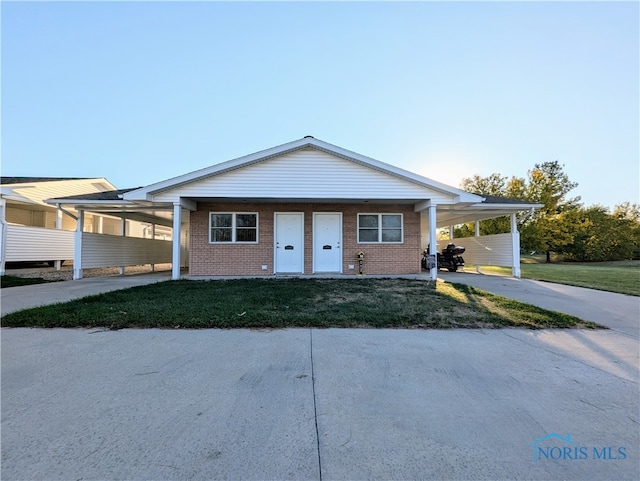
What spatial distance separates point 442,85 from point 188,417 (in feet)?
41.7

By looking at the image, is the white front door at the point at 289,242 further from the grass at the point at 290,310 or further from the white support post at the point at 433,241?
the white support post at the point at 433,241

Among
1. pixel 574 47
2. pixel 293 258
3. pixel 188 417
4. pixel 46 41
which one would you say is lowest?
pixel 188 417

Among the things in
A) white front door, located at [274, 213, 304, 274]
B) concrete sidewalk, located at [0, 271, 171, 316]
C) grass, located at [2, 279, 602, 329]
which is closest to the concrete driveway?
grass, located at [2, 279, 602, 329]

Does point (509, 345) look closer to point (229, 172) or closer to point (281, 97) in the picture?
point (229, 172)

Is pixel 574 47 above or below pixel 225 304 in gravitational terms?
above

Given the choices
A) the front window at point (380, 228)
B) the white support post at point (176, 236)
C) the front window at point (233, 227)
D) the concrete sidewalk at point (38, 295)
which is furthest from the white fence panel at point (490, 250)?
the concrete sidewalk at point (38, 295)

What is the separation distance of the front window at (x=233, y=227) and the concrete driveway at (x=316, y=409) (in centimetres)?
757

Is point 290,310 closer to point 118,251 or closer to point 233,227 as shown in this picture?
point 233,227

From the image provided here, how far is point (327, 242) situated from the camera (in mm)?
11750

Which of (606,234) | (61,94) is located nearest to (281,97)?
(61,94)

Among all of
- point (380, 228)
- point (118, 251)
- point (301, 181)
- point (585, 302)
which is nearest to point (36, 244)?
point (118, 251)

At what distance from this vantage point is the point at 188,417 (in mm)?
2311

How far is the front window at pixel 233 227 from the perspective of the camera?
11.6m
